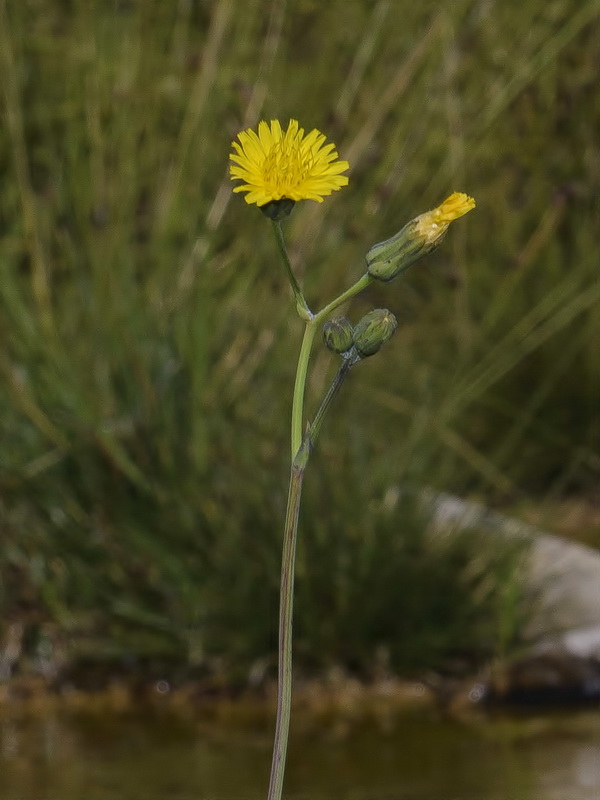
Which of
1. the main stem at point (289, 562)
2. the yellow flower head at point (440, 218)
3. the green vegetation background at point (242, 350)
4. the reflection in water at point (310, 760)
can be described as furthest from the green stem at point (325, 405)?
the green vegetation background at point (242, 350)

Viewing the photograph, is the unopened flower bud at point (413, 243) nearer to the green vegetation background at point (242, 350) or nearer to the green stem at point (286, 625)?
the green stem at point (286, 625)

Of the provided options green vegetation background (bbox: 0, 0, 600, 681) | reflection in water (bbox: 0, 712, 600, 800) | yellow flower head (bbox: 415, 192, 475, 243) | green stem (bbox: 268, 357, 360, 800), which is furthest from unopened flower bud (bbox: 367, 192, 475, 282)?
green vegetation background (bbox: 0, 0, 600, 681)

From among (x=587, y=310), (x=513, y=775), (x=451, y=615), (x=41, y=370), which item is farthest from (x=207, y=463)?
(x=587, y=310)

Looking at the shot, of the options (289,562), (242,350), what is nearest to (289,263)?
(289,562)

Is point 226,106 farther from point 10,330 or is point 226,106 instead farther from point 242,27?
point 10,330

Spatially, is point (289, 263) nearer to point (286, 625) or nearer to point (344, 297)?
point (344, 297)

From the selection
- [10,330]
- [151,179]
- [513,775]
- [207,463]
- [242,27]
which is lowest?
[513,775]
